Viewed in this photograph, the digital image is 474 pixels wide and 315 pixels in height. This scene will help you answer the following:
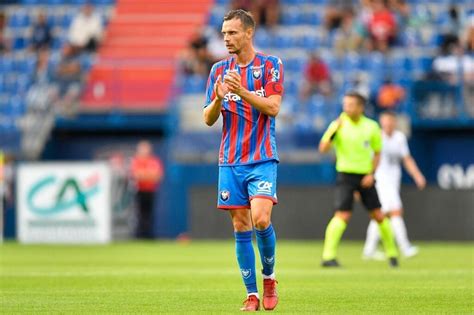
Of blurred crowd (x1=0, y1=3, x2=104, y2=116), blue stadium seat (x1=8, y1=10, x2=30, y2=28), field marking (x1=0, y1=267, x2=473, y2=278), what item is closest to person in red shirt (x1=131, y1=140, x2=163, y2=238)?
blurred crowd (x1=0, y1=3, x2=104, y2=116)

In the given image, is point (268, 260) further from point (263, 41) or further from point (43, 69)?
point (43, 69)

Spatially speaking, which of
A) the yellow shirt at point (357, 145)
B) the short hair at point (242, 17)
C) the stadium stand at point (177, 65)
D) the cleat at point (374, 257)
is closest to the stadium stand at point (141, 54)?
the stadium stand at point (177, 65)

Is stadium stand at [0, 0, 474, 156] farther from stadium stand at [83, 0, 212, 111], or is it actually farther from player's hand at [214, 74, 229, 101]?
player's hand at [214, 74, 229, 101]

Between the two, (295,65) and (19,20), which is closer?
(295,65)

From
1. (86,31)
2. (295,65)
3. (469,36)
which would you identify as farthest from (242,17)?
(86,31)

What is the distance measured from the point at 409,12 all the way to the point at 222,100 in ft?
64.6

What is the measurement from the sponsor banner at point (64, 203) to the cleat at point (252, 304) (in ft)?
49.4

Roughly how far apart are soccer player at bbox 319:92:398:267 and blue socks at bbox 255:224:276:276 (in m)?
6.27

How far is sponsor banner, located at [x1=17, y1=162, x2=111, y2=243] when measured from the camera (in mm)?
24828

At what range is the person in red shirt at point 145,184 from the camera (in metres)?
26.8

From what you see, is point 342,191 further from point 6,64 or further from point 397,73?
point 6,64

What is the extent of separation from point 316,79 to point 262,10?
3.44 metres

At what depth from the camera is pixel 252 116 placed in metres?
10.0

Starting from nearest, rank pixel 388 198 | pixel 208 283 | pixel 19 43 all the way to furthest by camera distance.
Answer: pixel 208 283, pixel 388 198, pixel 19 43
